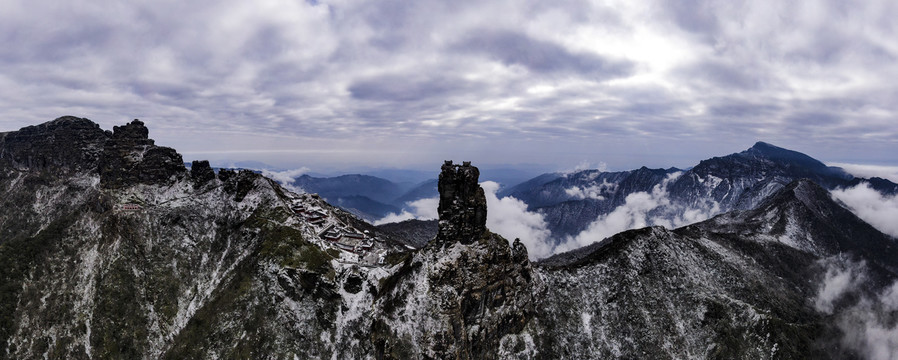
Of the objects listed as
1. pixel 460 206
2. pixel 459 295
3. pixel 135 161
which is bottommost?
pixel 459 295

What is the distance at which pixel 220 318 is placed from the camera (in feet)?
344

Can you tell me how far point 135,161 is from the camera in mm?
161625

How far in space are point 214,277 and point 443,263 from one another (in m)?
80.8

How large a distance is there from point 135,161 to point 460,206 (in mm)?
149362

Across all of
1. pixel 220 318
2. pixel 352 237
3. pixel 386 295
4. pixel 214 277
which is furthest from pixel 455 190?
pixel 214 277

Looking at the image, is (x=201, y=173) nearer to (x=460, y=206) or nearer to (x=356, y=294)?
(x=356, y=294)

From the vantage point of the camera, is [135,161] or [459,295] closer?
[459,295]

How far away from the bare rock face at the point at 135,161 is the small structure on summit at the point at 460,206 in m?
131

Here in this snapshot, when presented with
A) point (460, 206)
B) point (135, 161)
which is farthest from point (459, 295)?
point (135, 161)

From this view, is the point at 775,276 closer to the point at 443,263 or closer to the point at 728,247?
the point at 728,247

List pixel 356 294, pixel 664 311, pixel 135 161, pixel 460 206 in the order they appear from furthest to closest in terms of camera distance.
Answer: pixel 135 161 < pixel 664 311 < pixel 356 294 < pixel 460 206

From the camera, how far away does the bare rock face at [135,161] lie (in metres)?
156

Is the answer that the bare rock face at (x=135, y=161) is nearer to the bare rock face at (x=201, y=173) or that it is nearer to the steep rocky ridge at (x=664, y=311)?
the bare rock face at (x=201, y=173)

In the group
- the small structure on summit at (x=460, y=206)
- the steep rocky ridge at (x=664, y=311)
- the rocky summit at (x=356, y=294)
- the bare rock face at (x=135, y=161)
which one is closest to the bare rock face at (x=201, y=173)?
the bare rock face at (x=135, y=161)
